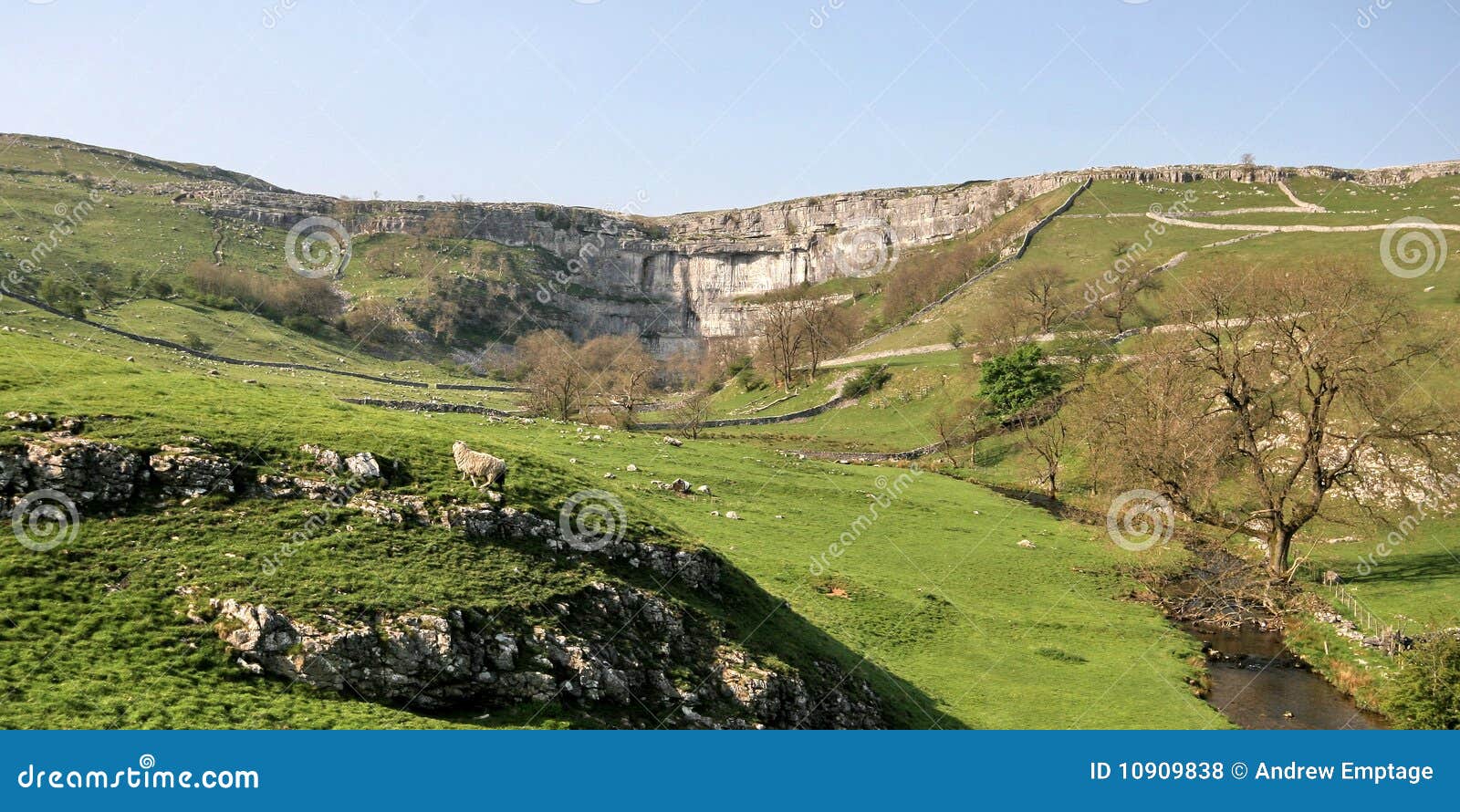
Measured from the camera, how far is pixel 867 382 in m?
77.9

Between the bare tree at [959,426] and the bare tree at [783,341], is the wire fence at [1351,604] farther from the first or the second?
the bare tree at [783,341]

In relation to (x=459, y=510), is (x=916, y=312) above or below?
above

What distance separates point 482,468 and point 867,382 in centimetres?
6246

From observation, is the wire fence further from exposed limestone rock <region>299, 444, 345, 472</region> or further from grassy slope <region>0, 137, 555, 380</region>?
grassy slope <region>0, 137, 555, 380</region>

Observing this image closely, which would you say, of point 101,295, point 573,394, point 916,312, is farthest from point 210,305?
point 916,312

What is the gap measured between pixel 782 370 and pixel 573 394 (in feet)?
104

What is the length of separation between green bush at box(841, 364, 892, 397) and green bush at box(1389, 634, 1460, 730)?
55926 millimetres

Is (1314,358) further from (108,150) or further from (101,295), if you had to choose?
(108,150)

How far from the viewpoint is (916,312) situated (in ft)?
347

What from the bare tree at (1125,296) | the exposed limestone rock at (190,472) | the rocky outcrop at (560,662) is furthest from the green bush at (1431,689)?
the bare tree at (1125,296)

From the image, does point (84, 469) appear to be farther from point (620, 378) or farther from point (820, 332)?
point (820, 332)

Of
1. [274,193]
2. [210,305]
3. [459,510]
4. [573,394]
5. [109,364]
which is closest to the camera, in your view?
[459,510]

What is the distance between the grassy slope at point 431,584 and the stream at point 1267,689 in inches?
49.0

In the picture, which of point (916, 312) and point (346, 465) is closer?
point (346, 465)
